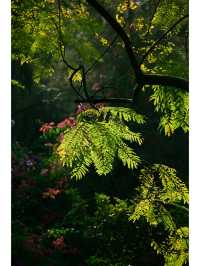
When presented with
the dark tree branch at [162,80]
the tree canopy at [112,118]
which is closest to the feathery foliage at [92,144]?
the tree canopy at [112,118]

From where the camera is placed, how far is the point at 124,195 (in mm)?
4562

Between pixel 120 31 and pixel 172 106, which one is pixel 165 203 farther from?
pixel 120 31

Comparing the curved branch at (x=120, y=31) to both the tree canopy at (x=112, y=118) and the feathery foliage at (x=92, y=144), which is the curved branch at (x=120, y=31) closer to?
the tree canopy at (x=112, y=118)

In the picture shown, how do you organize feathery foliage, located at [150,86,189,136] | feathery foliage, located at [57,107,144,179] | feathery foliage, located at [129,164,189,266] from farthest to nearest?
feathery foliage, located at [150,86,189,136]
feathery foliage, located at [129,164,189,266]
feathery foliage, located at [57,107,144,179]

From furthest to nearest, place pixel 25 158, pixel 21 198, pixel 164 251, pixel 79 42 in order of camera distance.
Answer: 1. pixel 25 158
2. pixel 21 198
3. pixel 79 42
4. pixel 164 251

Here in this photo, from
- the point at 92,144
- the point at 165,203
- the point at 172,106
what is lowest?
the point at 165,203

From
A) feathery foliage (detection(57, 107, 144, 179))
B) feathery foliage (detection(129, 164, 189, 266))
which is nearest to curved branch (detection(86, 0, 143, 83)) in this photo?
feathery foliage (detection(57, 107, 144, 179))

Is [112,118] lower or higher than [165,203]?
higher

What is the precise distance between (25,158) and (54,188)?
0.80 metres

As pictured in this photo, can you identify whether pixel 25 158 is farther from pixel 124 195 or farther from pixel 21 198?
pixel 124 195

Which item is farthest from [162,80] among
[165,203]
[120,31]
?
[165,203]

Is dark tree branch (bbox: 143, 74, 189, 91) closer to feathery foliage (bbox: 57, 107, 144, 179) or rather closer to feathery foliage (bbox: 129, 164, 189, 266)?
feathery foliage (bbox: 57, 107, 144, 179)
